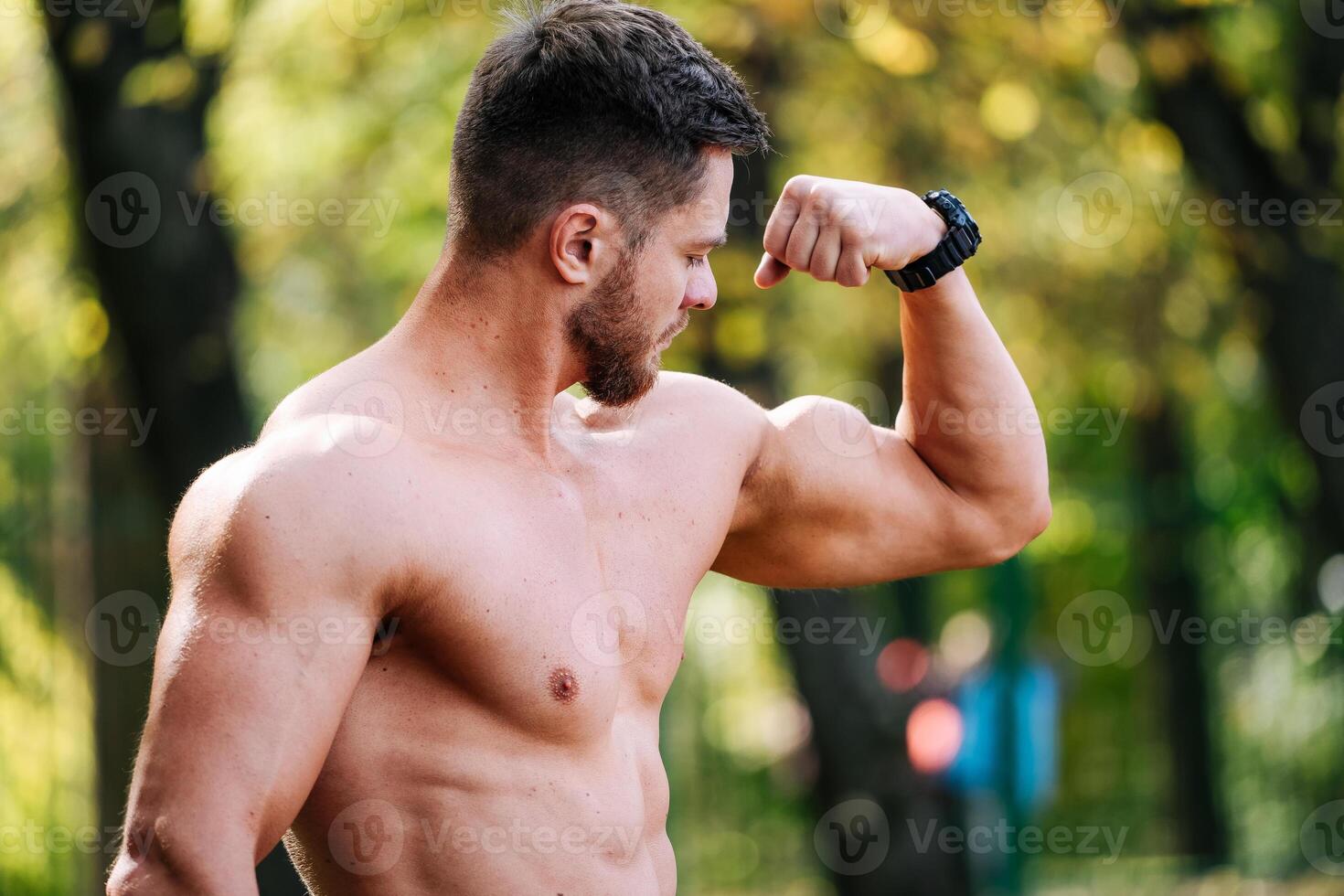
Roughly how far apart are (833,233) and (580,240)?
0.45m

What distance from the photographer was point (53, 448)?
8.41 metres

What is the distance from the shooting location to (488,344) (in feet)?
7.51

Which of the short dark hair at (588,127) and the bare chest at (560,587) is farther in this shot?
the short dark hair at (588,127)

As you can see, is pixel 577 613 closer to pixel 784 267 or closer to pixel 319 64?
pixel 784 267

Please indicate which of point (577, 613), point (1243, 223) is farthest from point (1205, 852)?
point (577, 613)

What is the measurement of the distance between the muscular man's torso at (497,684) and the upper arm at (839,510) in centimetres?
30

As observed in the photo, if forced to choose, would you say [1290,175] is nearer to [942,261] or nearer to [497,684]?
[942,261]

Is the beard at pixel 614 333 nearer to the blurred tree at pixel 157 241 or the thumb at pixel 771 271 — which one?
the thumb at pixel 771 271

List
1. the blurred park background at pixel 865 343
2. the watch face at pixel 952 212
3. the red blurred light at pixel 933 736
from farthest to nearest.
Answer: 1. the red blurred light at pixel 933 736
2. the blurred park background at pixel 865 343
3. the watch face at pixel 952 212

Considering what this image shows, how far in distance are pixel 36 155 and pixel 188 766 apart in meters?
6.87

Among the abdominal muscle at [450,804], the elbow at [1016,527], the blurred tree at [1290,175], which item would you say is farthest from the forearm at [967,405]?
the blurred tree at [1290,175]

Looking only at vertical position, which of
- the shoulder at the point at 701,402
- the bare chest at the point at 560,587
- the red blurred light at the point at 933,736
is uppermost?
the shoulder at the point at 701,402

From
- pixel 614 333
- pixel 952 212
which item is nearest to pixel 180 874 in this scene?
pixel 614 333

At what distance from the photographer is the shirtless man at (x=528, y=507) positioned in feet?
6.21
